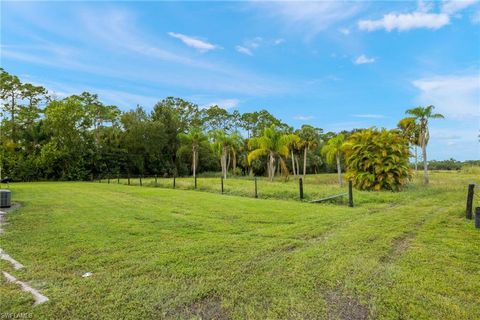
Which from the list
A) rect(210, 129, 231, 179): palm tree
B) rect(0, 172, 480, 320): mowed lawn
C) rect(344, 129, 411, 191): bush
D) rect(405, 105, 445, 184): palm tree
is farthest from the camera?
rect(210, 129, 231, 179): palm tree

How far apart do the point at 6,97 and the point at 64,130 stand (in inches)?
281

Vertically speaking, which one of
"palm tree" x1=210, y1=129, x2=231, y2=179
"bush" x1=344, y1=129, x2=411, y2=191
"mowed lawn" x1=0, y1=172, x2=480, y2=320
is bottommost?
"mowed lawn" x1=0, y1=172, x2=480, y2=320

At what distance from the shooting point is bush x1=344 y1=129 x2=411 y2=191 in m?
13.5

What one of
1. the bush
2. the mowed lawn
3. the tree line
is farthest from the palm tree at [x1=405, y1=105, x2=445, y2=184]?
the mowed lawn

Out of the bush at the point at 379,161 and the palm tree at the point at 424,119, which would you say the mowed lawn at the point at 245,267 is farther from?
the palm tree at the point at 424,119

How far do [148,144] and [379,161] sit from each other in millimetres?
24005

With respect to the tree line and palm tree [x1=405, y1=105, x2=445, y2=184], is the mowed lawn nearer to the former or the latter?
the tree line

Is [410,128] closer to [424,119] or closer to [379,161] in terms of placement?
[424,119]

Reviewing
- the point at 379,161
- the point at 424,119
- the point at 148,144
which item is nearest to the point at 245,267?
the point at 379,161

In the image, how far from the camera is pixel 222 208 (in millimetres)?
8648

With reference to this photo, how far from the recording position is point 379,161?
13594mm

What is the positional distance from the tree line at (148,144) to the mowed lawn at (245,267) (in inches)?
300

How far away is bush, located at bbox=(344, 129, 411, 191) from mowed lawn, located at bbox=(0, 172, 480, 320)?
21.3ft

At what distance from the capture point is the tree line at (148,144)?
1445cm
